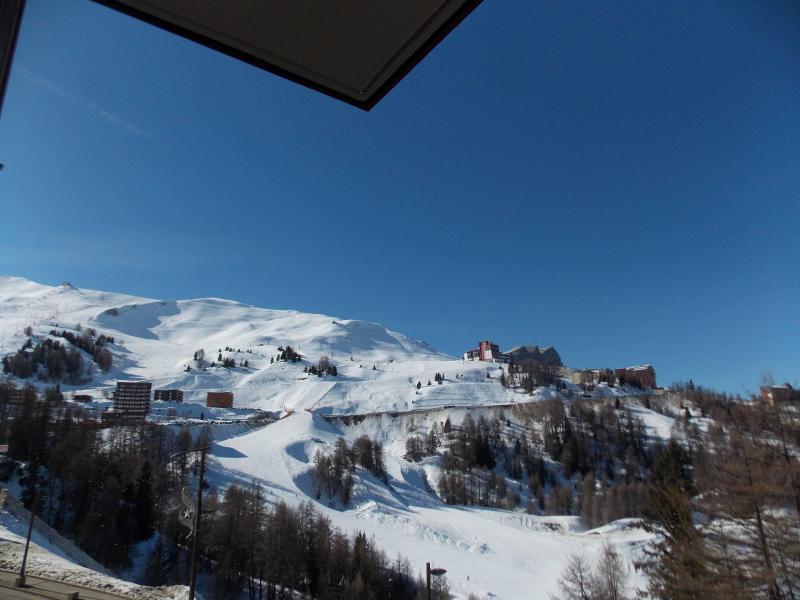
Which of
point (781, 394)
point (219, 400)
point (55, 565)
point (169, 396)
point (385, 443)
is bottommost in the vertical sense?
point (55, 565)

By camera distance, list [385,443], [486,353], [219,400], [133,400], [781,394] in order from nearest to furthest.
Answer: [781,394] < [133,400] < [385,443] < [219,400] < [486,353]

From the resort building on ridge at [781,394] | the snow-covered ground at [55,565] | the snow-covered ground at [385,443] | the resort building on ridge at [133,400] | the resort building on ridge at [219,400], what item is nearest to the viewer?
the resort building on ridge at [781,394]

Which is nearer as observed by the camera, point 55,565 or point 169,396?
point 55,565

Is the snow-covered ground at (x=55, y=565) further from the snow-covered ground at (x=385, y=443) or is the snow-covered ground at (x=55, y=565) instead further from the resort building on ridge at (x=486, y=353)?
the resort building on ridge at (x=486, y=353)

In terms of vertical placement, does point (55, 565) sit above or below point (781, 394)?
below

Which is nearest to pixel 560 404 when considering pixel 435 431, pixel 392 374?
pixel 435 431

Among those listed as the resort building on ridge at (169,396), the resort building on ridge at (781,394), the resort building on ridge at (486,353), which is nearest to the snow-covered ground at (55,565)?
the resort building on ridge at (781,394)

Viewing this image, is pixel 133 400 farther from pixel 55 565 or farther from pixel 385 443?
pixel 55 565

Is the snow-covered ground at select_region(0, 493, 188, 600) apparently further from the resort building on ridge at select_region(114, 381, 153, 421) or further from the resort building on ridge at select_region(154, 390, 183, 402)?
the resort building on ridge at select_region(154, 390, 183, 402)

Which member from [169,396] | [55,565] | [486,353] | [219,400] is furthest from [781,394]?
[486,353]

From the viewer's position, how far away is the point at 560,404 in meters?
97.5

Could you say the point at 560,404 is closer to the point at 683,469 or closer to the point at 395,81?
the point at 683,469

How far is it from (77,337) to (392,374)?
9269cm

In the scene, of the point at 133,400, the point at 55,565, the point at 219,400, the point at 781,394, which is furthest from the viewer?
the point at 219,400
